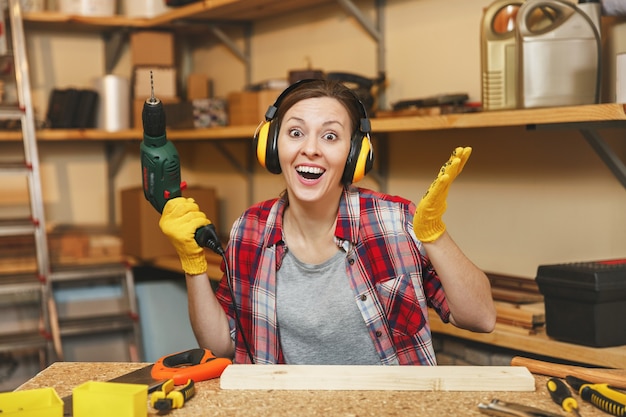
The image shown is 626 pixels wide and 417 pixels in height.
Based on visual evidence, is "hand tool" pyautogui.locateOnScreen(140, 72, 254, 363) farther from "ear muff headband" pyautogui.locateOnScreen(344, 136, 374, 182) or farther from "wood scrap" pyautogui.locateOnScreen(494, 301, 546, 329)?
"wood scrap" pyautogui.locateOnScreen(494, 301, 546, 329)

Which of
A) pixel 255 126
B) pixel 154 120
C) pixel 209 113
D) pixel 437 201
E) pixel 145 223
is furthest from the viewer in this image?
pixel 145 223

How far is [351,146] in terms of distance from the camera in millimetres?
1882

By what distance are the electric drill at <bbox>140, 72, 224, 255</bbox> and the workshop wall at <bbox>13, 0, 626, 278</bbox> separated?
1375 millimetres

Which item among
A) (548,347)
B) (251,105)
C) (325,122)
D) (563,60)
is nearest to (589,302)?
(548,347)

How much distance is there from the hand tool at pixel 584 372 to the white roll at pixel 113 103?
3062 mm

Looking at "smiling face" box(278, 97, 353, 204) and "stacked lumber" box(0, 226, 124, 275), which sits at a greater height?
"smiling face" box(278, 97, 353, 204)

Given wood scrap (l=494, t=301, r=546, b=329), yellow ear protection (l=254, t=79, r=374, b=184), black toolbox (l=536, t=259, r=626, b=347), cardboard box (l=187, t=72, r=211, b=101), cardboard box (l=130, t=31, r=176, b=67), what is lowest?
wood scrap (l=494, t=301, r=546, b=329)

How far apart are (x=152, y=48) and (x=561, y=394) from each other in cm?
335

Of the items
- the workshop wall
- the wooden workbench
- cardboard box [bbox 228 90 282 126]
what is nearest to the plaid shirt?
the wooden workbench

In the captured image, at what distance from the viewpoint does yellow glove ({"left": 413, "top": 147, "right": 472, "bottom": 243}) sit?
1.48m

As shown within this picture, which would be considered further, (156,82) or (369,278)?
(156,82)

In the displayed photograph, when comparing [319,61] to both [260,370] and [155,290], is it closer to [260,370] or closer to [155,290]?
[155,290]

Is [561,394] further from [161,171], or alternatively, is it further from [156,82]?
[156,82]

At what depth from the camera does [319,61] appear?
12.3 feet
